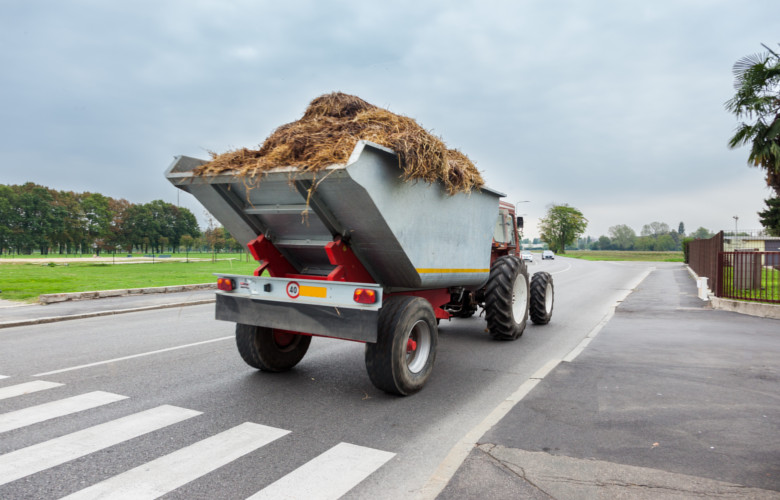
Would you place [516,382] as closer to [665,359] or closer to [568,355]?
[568,355]

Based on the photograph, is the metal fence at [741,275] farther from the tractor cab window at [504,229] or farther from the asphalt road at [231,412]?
the asphalt road at [231,412]

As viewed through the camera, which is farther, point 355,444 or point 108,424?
point 108,424

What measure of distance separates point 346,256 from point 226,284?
4.94ft

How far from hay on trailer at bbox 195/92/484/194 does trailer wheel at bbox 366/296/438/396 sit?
1.33 meters

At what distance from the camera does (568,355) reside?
716 cm

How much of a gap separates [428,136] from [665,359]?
4.78 metres

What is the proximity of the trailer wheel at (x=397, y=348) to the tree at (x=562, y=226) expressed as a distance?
402 feet

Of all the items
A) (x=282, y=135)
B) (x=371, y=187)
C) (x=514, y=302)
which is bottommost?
(x=514, y=302)

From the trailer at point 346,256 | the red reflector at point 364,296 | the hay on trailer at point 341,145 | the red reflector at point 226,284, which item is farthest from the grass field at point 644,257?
the red reflector at point 226,284

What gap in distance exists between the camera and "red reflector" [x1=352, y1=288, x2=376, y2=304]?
183 inches

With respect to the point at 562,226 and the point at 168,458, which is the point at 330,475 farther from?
the point at 562,226

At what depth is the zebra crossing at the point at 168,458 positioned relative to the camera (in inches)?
124

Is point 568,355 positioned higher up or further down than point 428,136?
further down

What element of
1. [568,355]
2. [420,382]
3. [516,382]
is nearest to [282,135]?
[420,382]
